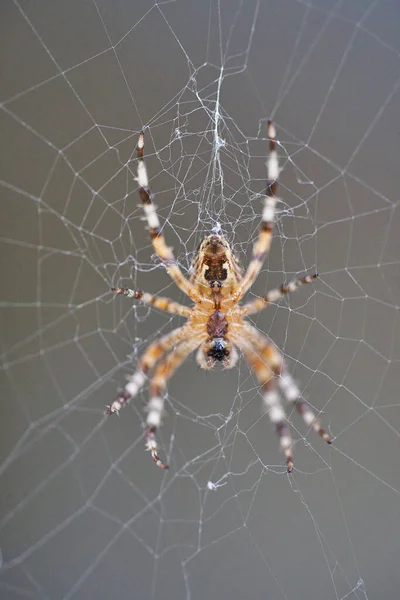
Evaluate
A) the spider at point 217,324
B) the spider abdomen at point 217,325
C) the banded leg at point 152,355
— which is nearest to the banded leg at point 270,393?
the spider at point 217,324

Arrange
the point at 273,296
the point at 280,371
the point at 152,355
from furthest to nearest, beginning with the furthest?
the point at 152,355 → the point at 280,371 → the point at 273,296

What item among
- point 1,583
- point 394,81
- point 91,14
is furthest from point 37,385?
point 394,81

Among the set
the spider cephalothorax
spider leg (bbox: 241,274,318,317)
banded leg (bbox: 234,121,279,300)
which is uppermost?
banded leg (bbox: 234,121,279,300)

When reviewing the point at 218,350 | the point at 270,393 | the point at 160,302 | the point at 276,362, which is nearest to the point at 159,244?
the point at 160,302

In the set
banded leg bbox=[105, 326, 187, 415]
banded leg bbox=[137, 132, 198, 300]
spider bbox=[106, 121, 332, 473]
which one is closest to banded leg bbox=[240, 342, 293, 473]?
spider bbox=[106, 121, 332, 473]

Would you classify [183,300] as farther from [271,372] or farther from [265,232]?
[265,232]

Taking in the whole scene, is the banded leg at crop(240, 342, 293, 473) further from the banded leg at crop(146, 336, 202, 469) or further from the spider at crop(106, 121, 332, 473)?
the banded leg at crop(146, 336, 202, 469)
